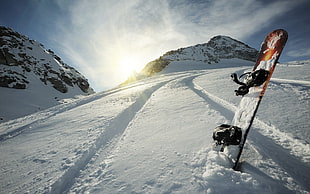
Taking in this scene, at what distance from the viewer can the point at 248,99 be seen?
207 centimetres

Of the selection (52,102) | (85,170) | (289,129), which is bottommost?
(85,170)

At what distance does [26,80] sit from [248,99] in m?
25.4

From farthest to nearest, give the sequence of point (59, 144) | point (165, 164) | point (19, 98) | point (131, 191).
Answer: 1. point (19, 98)
2. point (59, 144)
3. point (165, 164)
4. point (131, 191)

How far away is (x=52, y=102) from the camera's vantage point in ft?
51.4

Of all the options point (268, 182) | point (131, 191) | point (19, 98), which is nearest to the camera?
point (268, 182)

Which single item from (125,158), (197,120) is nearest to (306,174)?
(197,120)

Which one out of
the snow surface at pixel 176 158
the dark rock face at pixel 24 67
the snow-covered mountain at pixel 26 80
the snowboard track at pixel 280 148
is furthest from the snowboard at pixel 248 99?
the dark rock face at pixel 24 67

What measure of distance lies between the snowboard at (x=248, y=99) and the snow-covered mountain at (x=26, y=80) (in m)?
16.4

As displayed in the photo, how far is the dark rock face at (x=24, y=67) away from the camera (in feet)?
54.1

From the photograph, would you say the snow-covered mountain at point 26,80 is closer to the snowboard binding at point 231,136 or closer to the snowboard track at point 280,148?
the snowboard binding at point 231,136

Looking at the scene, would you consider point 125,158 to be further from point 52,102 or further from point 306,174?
point 52,102

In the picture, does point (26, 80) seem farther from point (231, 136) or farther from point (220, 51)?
point (220, 51)

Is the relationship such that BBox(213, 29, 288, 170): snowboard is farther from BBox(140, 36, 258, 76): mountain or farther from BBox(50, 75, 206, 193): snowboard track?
BBox(140, 36, 258, 76): mountain

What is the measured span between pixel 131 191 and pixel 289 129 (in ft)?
9.29
